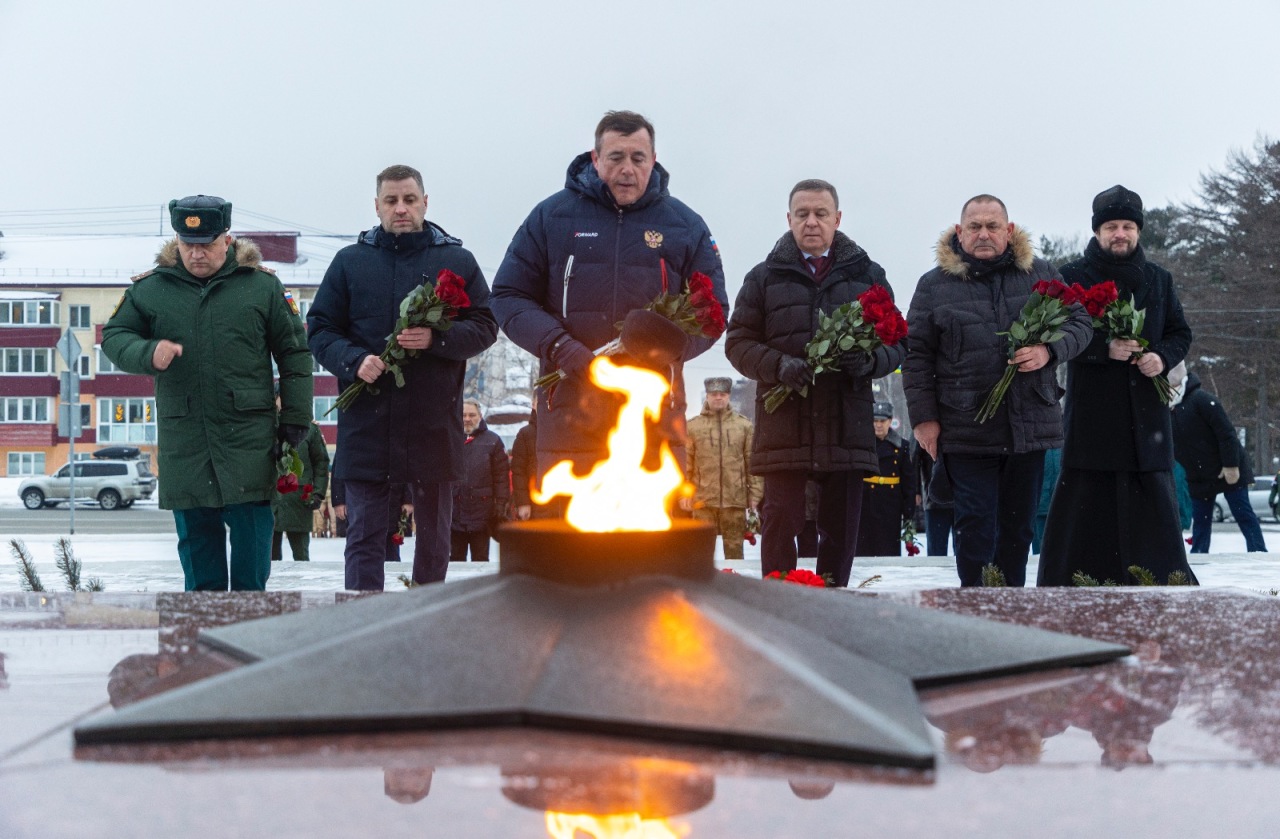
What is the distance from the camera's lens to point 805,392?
588cm

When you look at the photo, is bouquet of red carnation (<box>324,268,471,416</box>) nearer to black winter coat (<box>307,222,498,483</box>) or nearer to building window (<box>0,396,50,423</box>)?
black winter coat (<box>307,222,498,483</box>)

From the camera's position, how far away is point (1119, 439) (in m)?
6.46

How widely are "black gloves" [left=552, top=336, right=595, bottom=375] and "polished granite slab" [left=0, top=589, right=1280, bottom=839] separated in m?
2.81

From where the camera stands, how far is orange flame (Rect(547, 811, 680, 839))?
1.43m

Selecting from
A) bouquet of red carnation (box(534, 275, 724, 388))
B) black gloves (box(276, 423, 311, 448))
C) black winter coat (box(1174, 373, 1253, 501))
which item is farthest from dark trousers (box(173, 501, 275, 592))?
black winter coat (box(1174, 373, 1253, 501))

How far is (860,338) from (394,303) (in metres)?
2.10

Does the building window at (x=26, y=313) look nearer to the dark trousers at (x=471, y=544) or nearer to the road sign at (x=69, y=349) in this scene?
the road sign at (x=69, y=349)

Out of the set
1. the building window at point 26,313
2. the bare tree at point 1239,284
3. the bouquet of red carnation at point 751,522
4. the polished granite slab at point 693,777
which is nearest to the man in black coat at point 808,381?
the polished granite slab at point 693,777

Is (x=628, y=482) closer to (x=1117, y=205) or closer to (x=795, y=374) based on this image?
(x=795, y=374)

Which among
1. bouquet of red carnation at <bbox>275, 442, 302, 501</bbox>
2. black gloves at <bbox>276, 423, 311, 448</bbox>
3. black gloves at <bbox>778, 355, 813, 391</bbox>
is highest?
black gloves at <bbox>778, 355, 813, 391</bbox>

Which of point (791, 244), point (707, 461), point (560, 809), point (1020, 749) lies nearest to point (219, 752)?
point (560, 809)

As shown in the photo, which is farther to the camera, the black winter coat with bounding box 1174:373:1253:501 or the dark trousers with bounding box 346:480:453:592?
the black winter coat with bounding box 1174:373:1253:501

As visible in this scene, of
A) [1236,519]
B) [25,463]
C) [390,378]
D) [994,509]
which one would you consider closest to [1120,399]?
[994,509]

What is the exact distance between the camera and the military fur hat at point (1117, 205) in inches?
255
